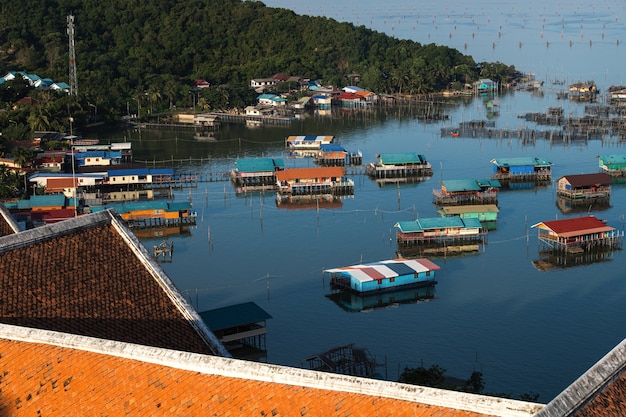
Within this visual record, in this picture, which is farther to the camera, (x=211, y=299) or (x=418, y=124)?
(x=418, y=124)

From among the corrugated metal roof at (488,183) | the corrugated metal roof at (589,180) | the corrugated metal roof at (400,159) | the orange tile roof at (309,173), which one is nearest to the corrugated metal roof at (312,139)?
the corrugated metal roof at (400,159)

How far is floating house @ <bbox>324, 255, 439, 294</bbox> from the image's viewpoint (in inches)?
1074

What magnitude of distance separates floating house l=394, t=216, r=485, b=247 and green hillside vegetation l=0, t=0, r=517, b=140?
3338 cm

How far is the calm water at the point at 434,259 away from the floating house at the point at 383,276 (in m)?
0.68

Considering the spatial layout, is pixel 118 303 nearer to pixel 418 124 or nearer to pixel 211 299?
pixel 211 299

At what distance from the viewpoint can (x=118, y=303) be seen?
12.9 meters

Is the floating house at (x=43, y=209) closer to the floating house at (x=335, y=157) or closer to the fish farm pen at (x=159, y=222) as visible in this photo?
the fish farm pen at (x=159, y=222)

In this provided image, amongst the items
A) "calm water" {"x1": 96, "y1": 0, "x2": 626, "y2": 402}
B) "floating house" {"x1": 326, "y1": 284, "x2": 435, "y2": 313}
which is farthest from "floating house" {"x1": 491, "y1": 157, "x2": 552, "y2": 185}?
"floating house" {"x1": 326, "y1": 284, "x2": 435, "y2": 313}

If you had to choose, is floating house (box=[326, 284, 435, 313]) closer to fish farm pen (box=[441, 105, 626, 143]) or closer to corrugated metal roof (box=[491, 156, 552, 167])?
corrugated metal roof (box=[491, 156, 552, 167])

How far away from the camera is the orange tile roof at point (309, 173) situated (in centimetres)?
4103

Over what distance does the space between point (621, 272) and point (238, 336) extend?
13.7 metres

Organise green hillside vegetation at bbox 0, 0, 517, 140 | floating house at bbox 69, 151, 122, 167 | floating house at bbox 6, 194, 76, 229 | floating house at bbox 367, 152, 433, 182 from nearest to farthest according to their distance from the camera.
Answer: floating house at bbox 6, 194, 76, 229, floating house at bbox 367, 152, 433, 182, floating house at bbox 69, 151, 122, 167, green hillside vegetation at bbox 0, 0, 517, 140

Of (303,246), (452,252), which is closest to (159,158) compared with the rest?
(303,246)

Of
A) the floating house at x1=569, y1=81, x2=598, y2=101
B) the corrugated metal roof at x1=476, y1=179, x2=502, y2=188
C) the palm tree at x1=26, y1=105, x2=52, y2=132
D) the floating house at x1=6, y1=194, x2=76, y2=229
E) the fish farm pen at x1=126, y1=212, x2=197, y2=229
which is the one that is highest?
the floating house at x1=569, y1=81, x2=598, y2=101
